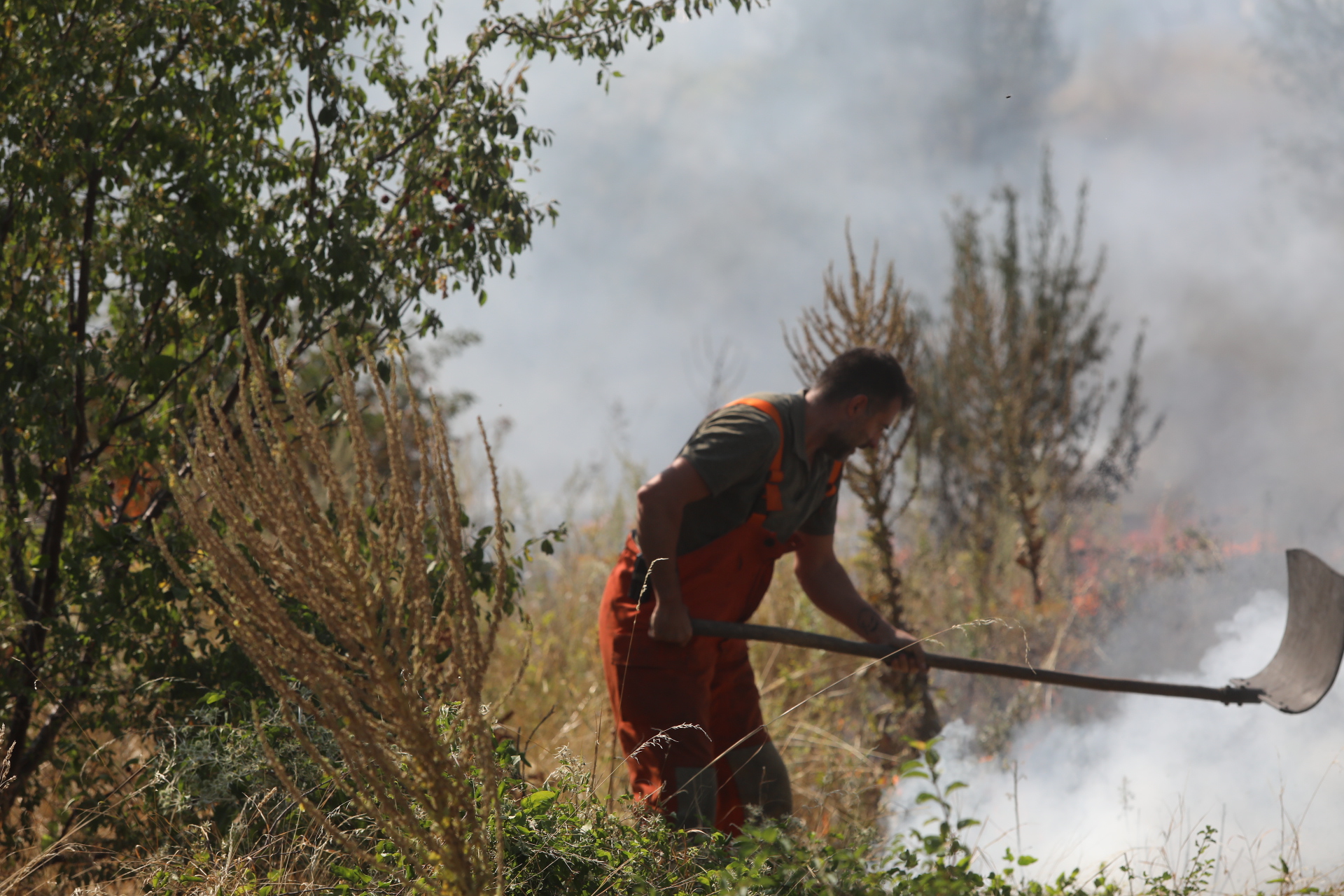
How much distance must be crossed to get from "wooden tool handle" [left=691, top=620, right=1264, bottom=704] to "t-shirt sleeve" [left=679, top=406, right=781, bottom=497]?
433 mm

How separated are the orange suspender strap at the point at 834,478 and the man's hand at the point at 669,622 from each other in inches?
29.7

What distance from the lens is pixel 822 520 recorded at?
128 inches

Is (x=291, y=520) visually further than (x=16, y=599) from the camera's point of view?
No

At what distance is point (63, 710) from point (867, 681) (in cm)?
401

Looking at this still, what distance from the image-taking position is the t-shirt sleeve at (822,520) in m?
3.21

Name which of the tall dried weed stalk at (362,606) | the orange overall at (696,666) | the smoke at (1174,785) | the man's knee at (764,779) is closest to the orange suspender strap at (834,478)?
the orange overall at (696,666)

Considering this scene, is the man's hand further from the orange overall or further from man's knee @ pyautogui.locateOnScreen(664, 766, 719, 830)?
man's knee @ pyautogui.locateOnScreen(664, 766, 719, 830)

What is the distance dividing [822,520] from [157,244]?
2282 mm

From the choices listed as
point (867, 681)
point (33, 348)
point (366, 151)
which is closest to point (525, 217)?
point (366, 151)

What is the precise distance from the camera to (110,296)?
10.3 feet

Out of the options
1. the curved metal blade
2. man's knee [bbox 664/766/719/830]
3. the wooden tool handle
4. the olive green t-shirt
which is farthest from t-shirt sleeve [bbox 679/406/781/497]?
the curved metal blade

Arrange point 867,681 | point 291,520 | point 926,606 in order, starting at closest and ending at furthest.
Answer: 1. point 291,520
2. point 867,681
3. point 926,606

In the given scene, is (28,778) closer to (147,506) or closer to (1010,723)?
(147,506)

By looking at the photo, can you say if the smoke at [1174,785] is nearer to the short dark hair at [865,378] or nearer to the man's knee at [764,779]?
the man's knee at [764,779]
